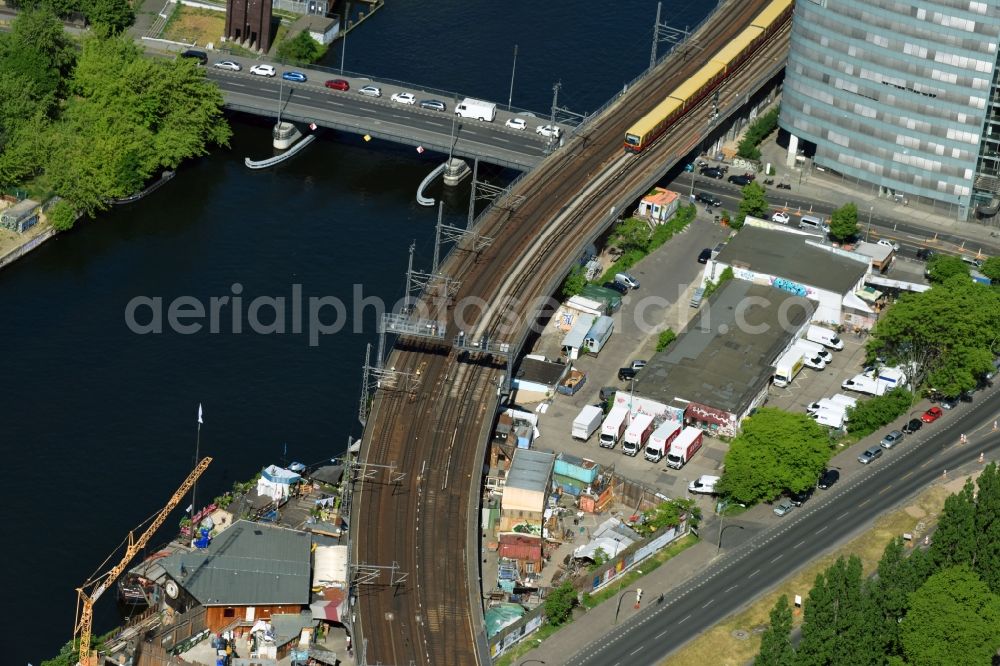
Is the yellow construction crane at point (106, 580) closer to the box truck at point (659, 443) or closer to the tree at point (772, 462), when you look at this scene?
the box truck at point (659, 443)

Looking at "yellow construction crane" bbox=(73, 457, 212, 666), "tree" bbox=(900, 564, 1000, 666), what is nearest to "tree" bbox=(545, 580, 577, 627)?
"tree" bbox=(900, 564, 1000, 666)

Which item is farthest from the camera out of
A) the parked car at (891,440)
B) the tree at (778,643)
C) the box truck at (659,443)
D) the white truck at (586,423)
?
the parked car at (891,440)

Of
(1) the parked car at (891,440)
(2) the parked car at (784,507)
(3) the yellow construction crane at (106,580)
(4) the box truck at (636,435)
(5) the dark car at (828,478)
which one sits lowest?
(3) the yellow construction crane at (106,580)

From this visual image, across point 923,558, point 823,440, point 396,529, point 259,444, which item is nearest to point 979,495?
point 923,558

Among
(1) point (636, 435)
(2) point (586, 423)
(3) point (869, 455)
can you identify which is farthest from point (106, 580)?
(3) point (869, 455)

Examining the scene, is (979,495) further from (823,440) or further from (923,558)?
(823,440)

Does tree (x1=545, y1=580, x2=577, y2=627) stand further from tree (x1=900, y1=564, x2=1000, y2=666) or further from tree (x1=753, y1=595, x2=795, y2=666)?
tree (x1=900, y1=564, x2=1000, y2=666)

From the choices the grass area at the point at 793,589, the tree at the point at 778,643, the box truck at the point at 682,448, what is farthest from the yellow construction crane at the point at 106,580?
the tree at the point at 778,643
